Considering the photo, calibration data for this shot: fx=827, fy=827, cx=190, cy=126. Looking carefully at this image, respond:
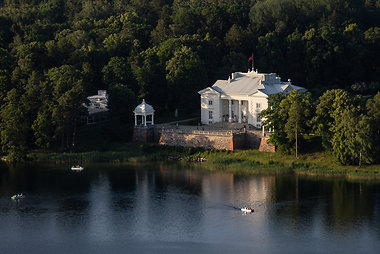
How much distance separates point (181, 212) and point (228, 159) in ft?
84.3

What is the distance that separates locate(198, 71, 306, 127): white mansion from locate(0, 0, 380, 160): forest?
703 centimetres

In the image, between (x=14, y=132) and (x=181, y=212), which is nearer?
(x=181, y=212)

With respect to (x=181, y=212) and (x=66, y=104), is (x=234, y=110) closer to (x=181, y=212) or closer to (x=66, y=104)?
(x=66, y=104)

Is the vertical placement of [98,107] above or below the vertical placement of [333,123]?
above

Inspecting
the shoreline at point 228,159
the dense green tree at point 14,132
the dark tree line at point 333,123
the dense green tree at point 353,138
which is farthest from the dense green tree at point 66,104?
the dense green tree at point 353,138

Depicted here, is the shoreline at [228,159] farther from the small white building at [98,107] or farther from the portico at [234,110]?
the portico at [234,110]

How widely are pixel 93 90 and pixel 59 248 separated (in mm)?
69272

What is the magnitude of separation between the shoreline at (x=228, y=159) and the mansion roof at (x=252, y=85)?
43.7 ft

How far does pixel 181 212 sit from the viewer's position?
97.4 metres

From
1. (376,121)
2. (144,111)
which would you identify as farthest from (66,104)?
(376,121)

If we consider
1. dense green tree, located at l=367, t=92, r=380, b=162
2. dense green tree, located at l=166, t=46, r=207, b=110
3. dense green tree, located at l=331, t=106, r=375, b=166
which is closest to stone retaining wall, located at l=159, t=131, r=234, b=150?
dense green tree, located at l=166, t=46, r=207, b=110

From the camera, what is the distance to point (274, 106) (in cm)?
12125

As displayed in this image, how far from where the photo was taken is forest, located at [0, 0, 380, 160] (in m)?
130

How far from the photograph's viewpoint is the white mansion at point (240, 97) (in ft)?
431
